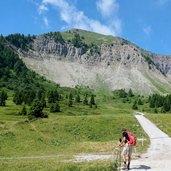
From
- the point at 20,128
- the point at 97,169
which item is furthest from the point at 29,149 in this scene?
the point at 97,169

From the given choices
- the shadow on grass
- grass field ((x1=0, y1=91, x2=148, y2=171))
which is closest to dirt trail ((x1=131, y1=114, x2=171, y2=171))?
the shadow on grass

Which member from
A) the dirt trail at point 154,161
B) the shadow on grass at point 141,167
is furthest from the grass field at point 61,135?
the shadow on grass at point 141,167

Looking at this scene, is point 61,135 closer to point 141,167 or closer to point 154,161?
point 154,161

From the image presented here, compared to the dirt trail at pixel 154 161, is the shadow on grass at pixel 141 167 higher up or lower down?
lower down

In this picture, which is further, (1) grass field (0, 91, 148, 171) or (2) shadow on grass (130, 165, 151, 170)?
(1) grass field (0, 91, 148, 171)

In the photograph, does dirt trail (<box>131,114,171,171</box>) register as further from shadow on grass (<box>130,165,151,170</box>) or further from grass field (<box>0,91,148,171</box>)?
grass field (<box>0,91,148,171</box>)

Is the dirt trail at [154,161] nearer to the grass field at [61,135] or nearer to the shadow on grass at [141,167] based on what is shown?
the shadow on grass at [141,167]

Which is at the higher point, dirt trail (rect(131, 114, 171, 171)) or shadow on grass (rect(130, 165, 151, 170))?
dirt trail (rect(131, 114, 171, 171))

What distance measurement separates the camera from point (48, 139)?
243ft

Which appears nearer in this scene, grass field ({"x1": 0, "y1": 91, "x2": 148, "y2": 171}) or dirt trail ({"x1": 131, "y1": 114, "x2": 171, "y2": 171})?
dirt trail ({"x1": 131, "y1": 114, "x2": 171, "y2": 171})

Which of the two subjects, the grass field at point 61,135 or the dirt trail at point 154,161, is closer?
the dirt trail at point 154,161

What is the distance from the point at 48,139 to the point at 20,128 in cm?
1176

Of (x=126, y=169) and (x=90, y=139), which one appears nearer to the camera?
(x=126, y=169)

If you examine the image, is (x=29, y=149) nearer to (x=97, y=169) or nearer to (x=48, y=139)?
(x=48, y=139)
